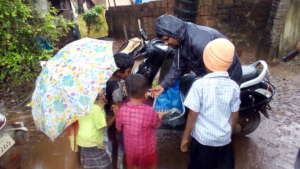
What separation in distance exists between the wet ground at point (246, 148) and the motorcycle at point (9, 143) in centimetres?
32

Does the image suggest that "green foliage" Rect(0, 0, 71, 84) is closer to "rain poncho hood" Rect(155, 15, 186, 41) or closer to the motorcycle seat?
"rain poncho hood" Rect(155, 15, 186, 41)

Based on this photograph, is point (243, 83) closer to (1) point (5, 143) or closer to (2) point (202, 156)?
(2) point (202, 156)

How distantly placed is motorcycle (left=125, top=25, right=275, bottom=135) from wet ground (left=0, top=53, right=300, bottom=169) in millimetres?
317

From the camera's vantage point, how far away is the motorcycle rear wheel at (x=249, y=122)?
12.0 feet

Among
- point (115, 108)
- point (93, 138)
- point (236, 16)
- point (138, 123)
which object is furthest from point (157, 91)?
Result: point (236, 16)

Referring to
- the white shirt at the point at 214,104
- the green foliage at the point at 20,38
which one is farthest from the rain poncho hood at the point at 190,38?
the green foliage at the point at 20,38

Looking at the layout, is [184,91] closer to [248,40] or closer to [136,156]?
[136,156]

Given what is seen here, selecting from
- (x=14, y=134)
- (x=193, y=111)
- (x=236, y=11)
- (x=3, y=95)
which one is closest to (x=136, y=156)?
(x=193, y=111)

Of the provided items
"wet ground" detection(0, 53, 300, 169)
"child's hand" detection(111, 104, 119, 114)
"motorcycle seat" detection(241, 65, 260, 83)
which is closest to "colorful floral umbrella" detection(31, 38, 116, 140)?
"child's hand" detection(111, 104, 119, 114)

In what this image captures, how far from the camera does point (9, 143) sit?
9.41 feet

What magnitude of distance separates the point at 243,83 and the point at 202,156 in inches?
51.1

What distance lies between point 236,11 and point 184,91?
486 centimetres

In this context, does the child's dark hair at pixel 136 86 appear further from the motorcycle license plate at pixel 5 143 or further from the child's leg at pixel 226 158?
the motorcycle license plate at pixel 5 143

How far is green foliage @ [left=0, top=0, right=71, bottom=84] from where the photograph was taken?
3.98m
